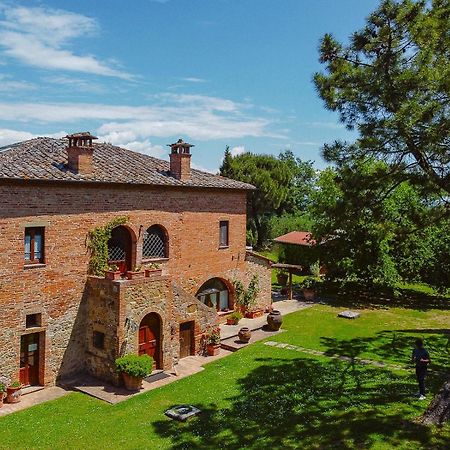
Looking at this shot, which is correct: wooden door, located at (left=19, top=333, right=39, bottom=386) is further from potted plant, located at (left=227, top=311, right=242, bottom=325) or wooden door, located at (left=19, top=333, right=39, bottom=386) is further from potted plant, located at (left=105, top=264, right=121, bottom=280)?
potted plant, located at (left=227, top=311, right=242, bottom=325)

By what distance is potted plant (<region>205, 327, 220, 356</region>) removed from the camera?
20594 millimetres

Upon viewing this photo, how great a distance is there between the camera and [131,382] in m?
16.6

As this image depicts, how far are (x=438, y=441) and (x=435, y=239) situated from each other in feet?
71.6

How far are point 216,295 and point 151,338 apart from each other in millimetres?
6933

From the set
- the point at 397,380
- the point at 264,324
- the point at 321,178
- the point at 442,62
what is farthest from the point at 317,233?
the point at 442,62

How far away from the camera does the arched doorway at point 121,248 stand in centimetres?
1962

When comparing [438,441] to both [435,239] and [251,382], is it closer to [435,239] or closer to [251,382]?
[251,382]

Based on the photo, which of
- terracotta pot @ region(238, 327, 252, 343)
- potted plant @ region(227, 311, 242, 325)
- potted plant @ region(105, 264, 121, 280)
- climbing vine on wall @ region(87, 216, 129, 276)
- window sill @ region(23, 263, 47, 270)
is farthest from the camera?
potted plant @ region(227, 311, 242, 325)

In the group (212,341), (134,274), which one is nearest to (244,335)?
(212,341)

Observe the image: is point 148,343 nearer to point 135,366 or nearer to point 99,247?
point 135,366

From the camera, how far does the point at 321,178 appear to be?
3234cm

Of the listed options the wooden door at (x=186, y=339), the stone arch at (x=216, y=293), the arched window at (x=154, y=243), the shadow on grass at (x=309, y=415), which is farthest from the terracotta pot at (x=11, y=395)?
the stone arch at (x=216, y=293)

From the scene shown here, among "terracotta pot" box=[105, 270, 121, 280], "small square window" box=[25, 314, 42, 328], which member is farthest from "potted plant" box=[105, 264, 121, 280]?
"small square window" box=[25, 314, 42, 328]

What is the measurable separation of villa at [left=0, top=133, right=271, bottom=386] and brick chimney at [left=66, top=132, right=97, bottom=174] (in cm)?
4
